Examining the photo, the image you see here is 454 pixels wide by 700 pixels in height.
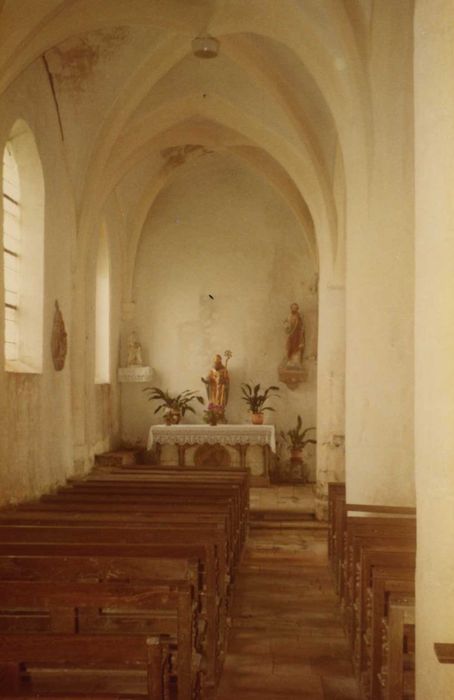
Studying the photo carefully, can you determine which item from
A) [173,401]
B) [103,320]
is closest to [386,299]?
[103,320]

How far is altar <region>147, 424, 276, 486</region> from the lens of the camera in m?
15.9

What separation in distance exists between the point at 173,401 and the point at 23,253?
6.64 meters

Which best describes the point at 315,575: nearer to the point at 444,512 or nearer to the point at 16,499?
the point at 16,499

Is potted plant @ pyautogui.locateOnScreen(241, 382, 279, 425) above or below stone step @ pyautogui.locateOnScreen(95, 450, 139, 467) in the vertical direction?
above

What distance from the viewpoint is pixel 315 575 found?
8.95 meters

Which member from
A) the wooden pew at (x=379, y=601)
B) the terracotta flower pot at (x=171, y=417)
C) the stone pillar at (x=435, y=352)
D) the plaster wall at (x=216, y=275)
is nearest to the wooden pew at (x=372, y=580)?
the wooden pew at (x=379, y=601)

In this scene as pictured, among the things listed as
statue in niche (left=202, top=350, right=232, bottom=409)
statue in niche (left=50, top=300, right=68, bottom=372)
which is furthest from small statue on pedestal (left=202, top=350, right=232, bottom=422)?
statue in niche (left=50, top=300, right=68, bottom=372)

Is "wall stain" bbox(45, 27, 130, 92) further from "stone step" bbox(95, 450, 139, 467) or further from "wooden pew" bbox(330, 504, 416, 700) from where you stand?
"wooden pew" bbox(330, 504, 416, 700)

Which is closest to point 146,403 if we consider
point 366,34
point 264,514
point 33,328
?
point 264,514

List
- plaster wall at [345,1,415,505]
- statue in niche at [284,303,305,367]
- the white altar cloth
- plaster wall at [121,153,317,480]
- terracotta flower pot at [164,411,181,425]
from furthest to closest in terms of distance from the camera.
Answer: plaster wall at [121,153,317,480], statue in niche at [284,303,305,367], terracotta flower pot at [164,411,181,425], the white altar cloth, plaster wall at [345,1,415,505]

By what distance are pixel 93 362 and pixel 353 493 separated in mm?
6771

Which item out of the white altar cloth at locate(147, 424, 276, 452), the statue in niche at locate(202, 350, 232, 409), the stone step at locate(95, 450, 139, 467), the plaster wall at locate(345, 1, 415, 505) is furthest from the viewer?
the statue in niche at locate(202, 350, 232, 409)

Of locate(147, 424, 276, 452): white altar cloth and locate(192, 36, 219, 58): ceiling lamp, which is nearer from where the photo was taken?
locate(192, 36, 219, 58): ceiling lamp

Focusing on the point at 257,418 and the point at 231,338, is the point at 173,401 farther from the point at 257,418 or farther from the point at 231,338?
the point at 231,338
